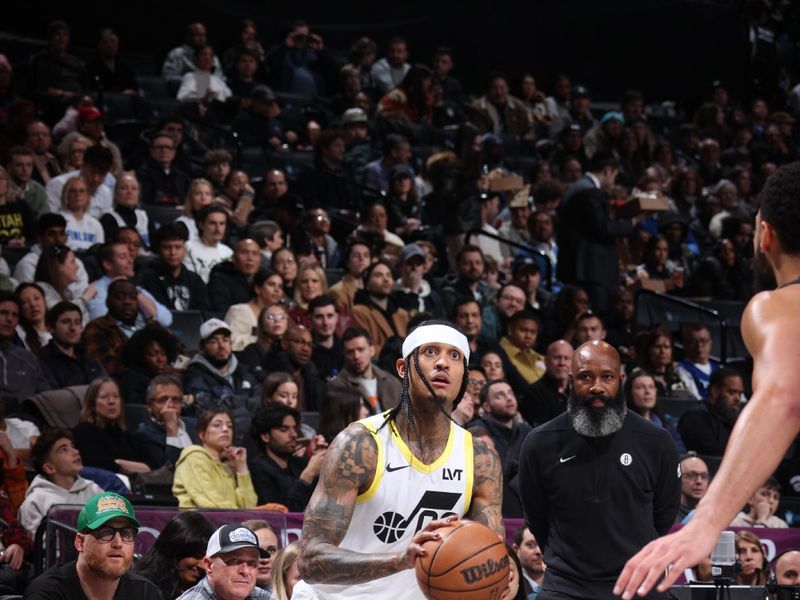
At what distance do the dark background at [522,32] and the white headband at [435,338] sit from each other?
48.1ft

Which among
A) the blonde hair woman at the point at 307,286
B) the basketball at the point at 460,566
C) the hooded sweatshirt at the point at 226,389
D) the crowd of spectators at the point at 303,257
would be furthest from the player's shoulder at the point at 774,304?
the blonde hair woman at the point at 307,286

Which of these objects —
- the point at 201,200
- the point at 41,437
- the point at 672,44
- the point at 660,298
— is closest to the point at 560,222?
the point at 660,298

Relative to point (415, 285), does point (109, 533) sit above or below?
above

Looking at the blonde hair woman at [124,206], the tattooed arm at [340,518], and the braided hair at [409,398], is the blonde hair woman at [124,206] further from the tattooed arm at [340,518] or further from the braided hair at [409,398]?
the tattooed arm at [340,518]

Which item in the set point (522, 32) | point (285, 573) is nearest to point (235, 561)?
point (285, 573)

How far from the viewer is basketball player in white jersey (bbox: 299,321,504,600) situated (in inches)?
196

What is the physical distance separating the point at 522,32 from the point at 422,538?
1992 cm

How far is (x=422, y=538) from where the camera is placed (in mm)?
4477

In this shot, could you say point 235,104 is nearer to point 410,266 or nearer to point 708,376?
point 410,266

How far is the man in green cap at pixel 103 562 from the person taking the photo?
656 cm

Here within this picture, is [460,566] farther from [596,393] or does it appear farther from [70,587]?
[70,587]

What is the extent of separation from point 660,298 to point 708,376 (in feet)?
6.14

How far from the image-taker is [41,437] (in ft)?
28.3

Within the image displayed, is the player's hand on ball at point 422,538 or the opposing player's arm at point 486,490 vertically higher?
the player's hand on ball at point 422,538
